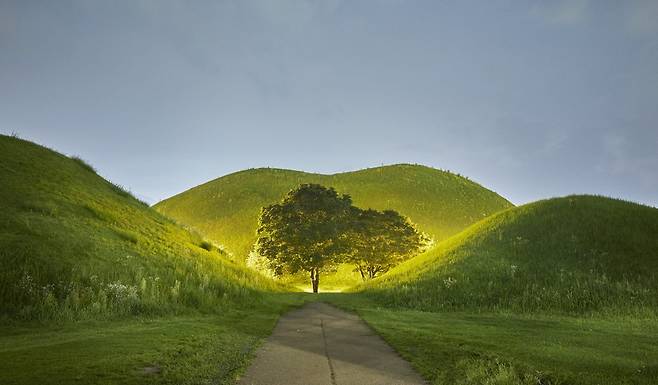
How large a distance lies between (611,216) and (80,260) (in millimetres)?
38158

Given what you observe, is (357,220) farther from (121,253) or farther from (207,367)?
(207,367)

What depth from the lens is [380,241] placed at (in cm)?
6391

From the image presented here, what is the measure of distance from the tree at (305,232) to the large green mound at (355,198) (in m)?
36.5

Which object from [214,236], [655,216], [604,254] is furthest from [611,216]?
[214,236]

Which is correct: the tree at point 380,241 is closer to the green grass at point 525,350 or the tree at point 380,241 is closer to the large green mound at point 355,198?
the large green mound at point 355,198

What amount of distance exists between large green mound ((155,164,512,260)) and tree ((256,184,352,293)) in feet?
120

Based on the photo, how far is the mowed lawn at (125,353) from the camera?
8.33 metres

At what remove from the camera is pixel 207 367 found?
1017 centimetres

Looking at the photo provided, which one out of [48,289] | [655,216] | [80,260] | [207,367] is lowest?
[207,367]

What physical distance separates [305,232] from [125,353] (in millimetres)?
49803

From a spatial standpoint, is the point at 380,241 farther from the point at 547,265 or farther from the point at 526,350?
the point at 526,350

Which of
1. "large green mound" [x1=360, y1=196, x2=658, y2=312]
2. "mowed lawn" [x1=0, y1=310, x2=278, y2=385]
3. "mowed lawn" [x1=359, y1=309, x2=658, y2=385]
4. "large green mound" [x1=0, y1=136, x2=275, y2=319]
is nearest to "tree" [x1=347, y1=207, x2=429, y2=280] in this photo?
"large green mound" [x1=360, y1=196, x2=658, y2=312]

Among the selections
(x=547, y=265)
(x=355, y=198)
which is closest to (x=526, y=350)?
(x=547, y=265)

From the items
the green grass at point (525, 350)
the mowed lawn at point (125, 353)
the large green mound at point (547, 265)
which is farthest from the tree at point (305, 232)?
the mowed lawn at point (125, 353)
